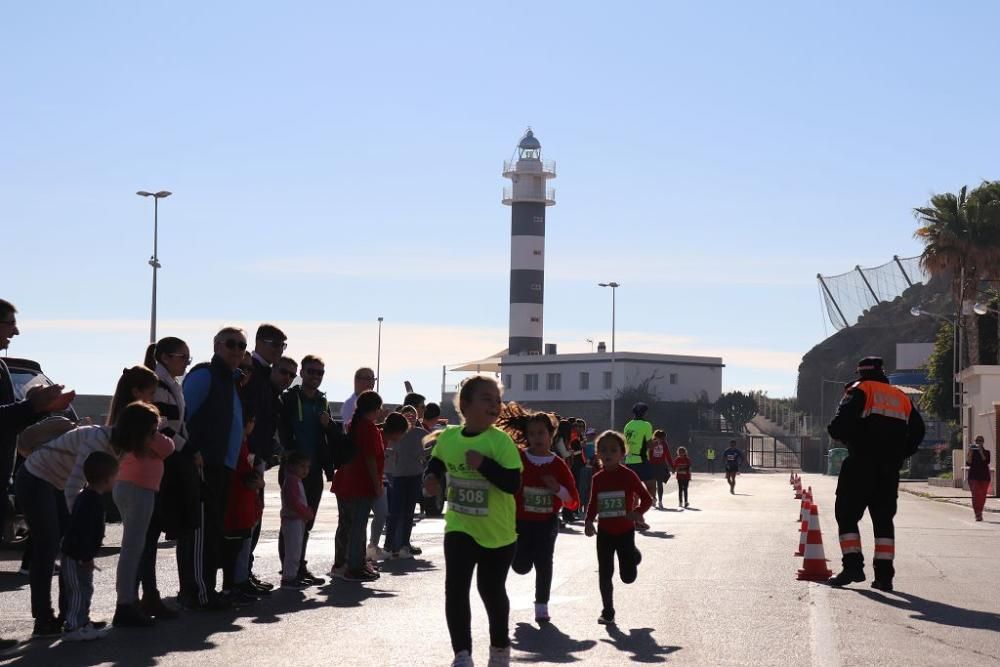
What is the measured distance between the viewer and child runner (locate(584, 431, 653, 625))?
10.8 m

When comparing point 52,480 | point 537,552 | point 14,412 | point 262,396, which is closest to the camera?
point 14,412

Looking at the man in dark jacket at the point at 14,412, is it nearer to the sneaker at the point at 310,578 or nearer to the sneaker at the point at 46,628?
the sneaker at the point at 46,628

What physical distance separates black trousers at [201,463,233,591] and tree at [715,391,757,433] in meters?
96.1

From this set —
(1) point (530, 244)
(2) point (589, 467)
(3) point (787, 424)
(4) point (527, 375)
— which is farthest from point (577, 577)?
(3) point (787, 424)

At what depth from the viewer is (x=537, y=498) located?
1063 cm

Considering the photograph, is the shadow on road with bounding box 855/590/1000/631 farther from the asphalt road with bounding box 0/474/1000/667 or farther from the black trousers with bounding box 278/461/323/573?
the black trousers with bounding box 278/461/323/573

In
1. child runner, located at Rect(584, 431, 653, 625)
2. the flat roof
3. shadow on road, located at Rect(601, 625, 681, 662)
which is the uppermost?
the flat roof

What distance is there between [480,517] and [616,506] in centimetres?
352

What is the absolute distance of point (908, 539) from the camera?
20094 mm

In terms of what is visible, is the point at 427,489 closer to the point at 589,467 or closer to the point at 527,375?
the point at 589,467

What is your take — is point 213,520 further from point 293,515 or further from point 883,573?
point 883,573

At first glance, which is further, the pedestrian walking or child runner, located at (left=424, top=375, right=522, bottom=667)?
the pedestrian walking

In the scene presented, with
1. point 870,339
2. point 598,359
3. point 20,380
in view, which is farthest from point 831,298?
point 20,380

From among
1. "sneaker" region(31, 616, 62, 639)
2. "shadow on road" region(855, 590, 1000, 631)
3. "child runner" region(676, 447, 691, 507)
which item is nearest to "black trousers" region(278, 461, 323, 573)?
"sneaker" region(31, 616, 62, 639)
